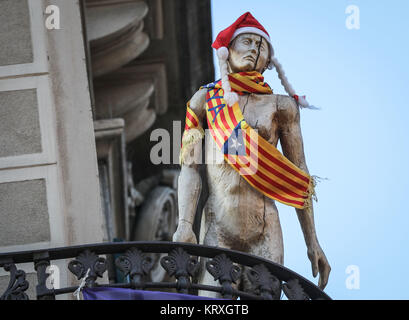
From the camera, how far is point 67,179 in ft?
32.5

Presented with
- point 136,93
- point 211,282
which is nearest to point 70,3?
point 211,282

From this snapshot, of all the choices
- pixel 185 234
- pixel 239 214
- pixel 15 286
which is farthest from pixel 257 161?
pixel 15 286

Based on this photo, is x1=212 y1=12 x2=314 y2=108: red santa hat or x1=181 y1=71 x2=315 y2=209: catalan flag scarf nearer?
x1=181 y1=71 x2=315 y2=209: catalan flag scarf

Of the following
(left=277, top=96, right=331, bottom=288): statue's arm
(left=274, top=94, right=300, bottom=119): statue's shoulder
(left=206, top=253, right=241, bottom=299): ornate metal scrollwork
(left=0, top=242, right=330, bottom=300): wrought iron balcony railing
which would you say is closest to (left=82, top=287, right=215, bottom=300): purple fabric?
(left=0, top=242, right=330, bottom=300): wrought iron balcony railing

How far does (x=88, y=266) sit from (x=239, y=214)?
4.00 ft

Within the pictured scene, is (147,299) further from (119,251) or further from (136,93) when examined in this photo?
(136,93)

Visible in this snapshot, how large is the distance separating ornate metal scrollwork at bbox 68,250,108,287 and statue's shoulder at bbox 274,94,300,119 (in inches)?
70.8

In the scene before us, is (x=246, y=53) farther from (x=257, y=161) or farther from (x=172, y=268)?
(x=172, y=268)

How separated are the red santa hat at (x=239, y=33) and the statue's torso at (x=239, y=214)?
403mm

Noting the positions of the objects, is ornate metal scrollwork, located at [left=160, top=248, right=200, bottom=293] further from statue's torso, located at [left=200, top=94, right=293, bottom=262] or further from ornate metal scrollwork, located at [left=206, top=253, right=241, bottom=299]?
statue's torso, located at [left=200, top=94, right=293, bottom=262]

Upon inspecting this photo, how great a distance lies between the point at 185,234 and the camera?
9.12 meters

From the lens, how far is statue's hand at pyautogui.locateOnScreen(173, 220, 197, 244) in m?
9.08

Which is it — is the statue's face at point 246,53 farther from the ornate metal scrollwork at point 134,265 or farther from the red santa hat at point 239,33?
the ornate metal scrollwork at point 134,265

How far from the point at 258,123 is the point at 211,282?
→ 1.15 m
